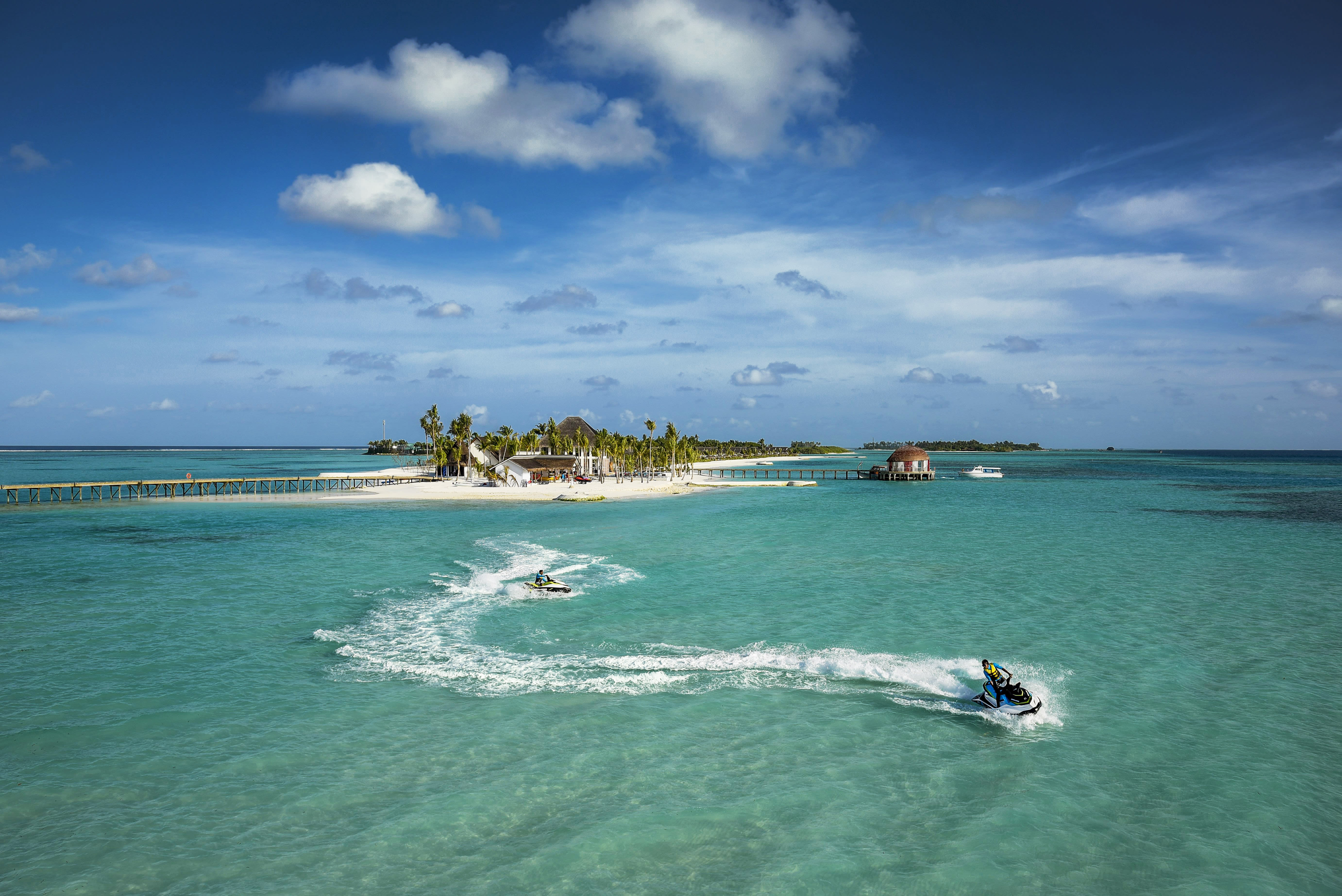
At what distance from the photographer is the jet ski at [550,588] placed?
91.7ft

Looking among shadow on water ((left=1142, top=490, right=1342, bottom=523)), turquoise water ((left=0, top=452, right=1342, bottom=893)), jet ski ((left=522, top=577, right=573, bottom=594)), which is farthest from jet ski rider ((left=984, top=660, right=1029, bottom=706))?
shadow on water ((left=1142, top=490, right=1342, bottom=523))

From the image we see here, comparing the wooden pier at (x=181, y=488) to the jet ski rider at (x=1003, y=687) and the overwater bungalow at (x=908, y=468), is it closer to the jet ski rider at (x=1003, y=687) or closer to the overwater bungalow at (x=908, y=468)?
the overwater bungalow at (x=908, y=468)

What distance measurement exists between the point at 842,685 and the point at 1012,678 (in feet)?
14.4

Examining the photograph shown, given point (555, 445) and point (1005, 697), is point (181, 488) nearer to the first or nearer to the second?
point (555, 445)

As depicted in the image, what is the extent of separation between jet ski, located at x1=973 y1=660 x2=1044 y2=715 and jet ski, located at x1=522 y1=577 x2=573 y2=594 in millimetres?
16437

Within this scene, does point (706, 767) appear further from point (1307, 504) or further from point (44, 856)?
point (1307, 504)

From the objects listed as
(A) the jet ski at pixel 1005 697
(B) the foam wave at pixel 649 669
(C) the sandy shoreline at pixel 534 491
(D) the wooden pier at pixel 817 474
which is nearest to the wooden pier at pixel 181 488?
(C) the sandy shoreline at pixel 534 491

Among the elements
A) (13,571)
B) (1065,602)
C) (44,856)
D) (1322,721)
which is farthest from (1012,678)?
(13,571)

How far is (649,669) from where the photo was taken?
1927 centimetres

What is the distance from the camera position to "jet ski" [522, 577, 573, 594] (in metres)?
27.9

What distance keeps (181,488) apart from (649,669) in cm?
9451

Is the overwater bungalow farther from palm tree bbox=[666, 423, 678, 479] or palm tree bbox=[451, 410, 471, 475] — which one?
palm tree bbox=[451, 410, 471, 475]

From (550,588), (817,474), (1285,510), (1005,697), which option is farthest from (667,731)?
(817,474)

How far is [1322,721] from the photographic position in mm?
15930
